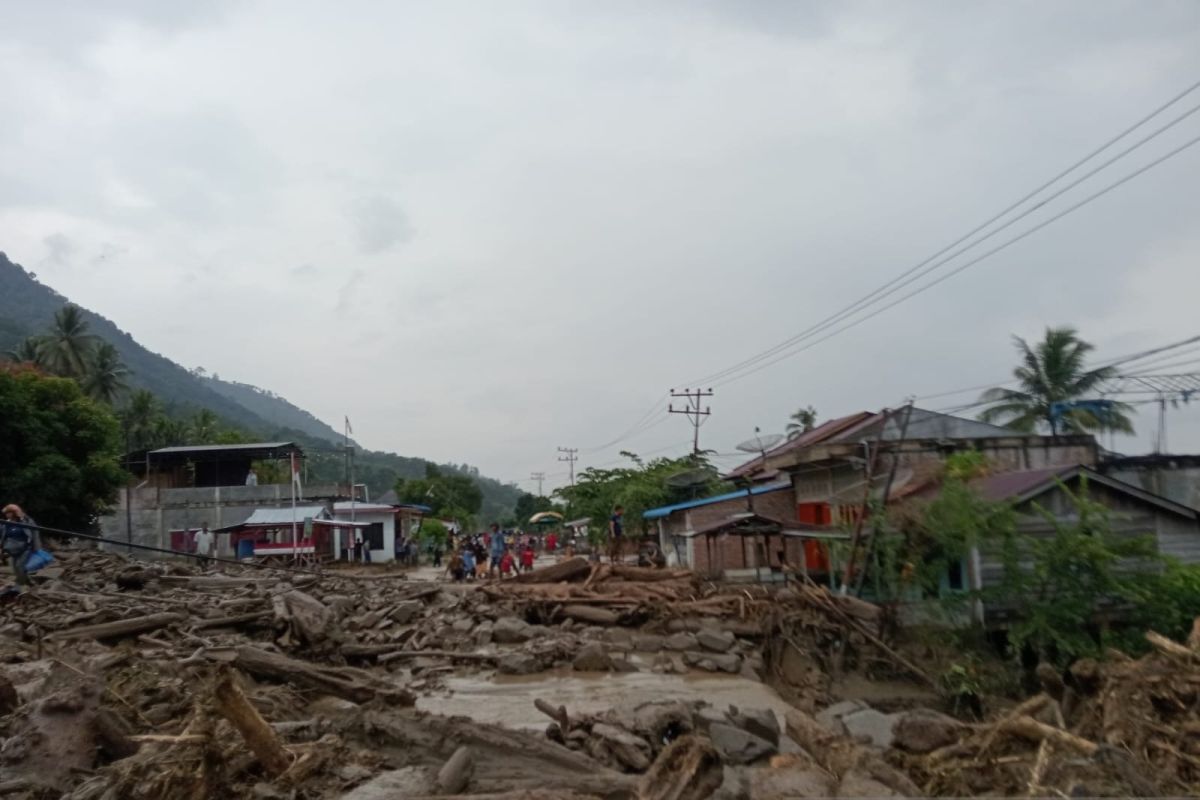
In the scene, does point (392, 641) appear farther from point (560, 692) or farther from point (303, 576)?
point (303, 576)

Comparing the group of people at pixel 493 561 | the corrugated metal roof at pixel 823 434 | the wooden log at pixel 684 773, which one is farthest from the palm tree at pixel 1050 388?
the wooden log at pixel 684 773

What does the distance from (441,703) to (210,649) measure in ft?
9.92

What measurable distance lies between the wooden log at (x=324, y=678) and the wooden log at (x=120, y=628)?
10.7ft

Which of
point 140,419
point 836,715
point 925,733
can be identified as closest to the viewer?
point 925,733

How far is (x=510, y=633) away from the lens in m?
16.2

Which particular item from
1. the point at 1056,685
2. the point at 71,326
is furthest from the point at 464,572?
the point at 71,326

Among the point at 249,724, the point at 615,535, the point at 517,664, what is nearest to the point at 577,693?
the point at 517,664

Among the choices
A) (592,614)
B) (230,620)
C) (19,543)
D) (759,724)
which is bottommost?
(592,614)

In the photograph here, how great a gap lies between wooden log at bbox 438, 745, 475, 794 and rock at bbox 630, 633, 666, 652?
10.0m

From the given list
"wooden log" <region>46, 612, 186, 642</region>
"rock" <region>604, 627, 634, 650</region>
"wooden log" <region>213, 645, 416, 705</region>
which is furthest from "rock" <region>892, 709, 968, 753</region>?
"wooden log" <region>46, 612, 186, 642</region>

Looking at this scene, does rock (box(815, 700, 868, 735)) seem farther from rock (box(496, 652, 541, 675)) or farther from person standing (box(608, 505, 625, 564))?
person standing (box(608, 505, 625, 564))

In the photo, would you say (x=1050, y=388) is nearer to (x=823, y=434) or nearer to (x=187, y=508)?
(x=823, y=434)

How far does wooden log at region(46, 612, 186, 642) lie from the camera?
11.4 m

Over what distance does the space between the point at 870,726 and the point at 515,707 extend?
4.48 meters
